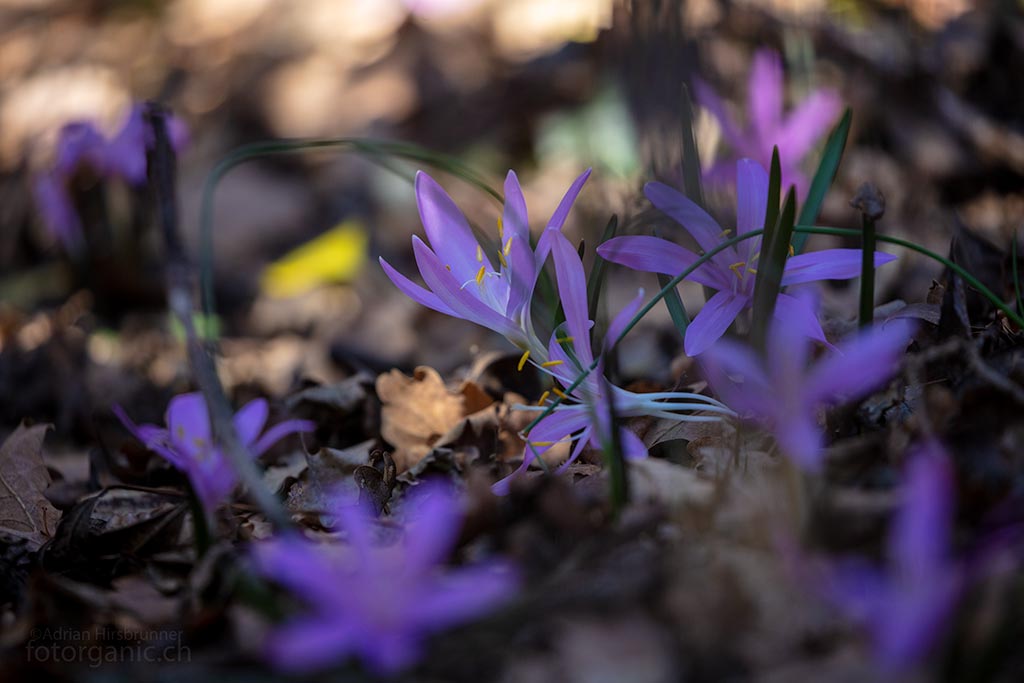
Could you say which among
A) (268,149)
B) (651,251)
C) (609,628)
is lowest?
(609,628)

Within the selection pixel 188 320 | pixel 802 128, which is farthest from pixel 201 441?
pixel 802 128

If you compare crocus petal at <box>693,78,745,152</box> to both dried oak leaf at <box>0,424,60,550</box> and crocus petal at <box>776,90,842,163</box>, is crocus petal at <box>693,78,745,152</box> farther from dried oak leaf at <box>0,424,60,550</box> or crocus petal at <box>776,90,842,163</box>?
dried oak leaf at <box>0,424,60,550</box>

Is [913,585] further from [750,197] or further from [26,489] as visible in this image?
[26,489]

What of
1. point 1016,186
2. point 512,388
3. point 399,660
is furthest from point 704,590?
point 1016,186

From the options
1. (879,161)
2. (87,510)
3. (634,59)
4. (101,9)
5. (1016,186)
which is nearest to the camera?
(87,510)

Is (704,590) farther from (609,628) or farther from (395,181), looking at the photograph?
(395,181)

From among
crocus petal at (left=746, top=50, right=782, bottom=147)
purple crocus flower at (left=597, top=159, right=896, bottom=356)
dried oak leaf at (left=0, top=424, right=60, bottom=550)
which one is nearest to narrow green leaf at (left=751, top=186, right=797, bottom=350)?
purple crocus flower at (left=597, top=159, right=896, bottom=356)
